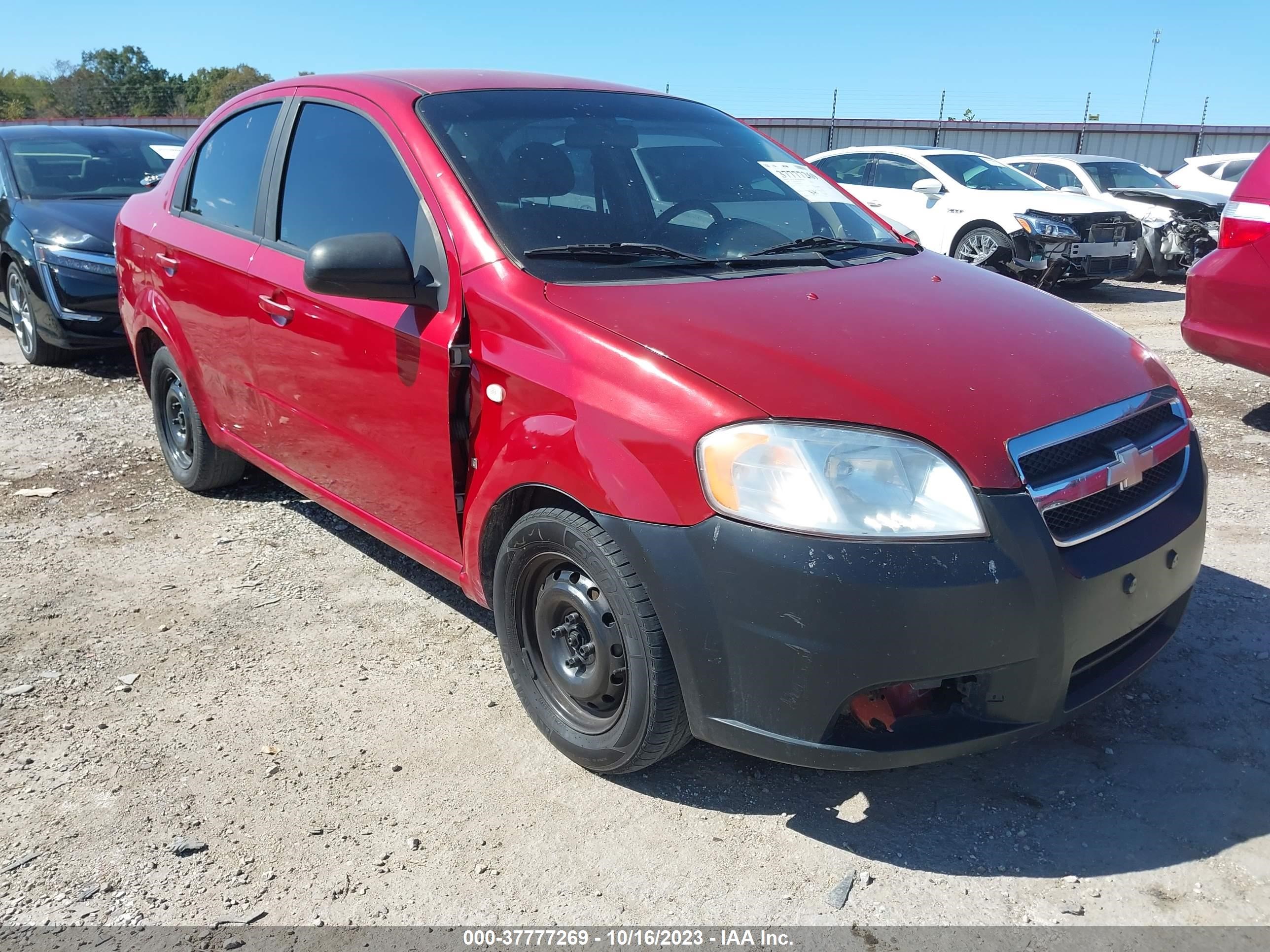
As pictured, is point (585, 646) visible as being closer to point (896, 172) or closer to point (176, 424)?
point (176, 424)

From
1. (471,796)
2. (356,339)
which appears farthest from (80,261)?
(471,796)

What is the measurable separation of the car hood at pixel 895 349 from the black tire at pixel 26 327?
6.20 metres

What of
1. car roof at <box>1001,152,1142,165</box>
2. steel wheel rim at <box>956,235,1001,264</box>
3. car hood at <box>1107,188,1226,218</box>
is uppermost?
car roof at <box>1001,152,1142,165</box>

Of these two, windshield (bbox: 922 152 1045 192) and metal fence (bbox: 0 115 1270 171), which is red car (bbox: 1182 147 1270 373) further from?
metal fence (bbox: 0 115 1270 171)

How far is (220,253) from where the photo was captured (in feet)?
12.3

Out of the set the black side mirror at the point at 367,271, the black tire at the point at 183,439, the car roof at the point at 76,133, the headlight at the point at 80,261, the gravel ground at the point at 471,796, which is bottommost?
the gravel ground at the point at 471,796

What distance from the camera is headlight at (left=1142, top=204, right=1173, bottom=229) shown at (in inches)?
463

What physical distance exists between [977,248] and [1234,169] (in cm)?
630

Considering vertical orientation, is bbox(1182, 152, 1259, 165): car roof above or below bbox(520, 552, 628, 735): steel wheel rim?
above

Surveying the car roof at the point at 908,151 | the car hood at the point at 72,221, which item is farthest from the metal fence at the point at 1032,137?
the car hood at the point at 72,221

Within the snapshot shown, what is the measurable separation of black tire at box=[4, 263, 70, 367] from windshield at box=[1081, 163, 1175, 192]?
39.3 ft

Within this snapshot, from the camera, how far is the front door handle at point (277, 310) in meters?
3.31

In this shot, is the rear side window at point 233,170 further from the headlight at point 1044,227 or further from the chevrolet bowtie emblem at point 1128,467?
the headlight at point 1044,227

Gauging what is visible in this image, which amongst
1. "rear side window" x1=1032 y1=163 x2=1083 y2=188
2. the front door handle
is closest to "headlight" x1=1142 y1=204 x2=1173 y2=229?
"rear side window" x1=1032 y1=163 x2=1083 y2=188
